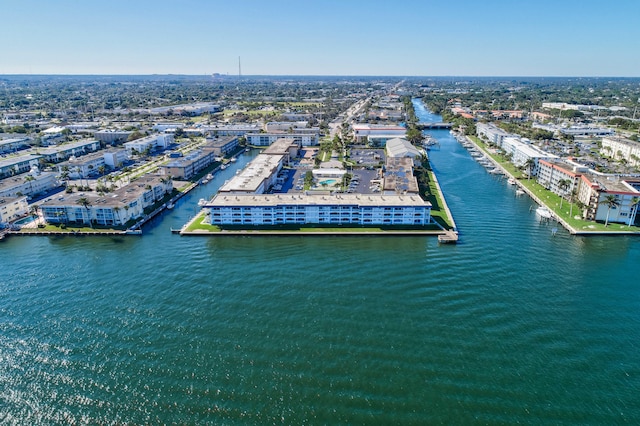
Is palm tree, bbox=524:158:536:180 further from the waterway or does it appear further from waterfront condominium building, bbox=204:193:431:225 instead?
waterfront condominium building, bbox=204:193:431:225

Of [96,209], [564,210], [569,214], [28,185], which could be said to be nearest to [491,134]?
[564,210]

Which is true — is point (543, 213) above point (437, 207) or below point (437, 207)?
below

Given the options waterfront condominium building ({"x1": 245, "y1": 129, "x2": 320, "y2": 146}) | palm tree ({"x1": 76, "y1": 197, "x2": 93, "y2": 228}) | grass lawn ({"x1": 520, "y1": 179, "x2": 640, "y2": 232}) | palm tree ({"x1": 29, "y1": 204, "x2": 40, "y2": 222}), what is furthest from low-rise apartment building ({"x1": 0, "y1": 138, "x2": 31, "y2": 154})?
grass lawn ({"x1": 520, "y1": 179, "x2": 640, "y2": 232})

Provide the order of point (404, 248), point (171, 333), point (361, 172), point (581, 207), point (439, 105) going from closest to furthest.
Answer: point (171, 333), point (404, 248), point (581, 207), point (361, 172), point (439, 105)

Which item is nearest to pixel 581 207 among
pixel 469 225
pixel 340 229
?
pixel 469 225

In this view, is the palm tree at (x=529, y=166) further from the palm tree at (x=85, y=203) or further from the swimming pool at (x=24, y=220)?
the swimming pool at (x=24, y=220)

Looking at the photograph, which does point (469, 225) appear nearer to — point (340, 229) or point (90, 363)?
point (340, 229)

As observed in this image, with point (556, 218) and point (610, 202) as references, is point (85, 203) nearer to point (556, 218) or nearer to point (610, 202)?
point (556, 218)

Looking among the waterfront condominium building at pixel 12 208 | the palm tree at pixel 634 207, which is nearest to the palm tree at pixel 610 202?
the palm tree at pixel 634 207
